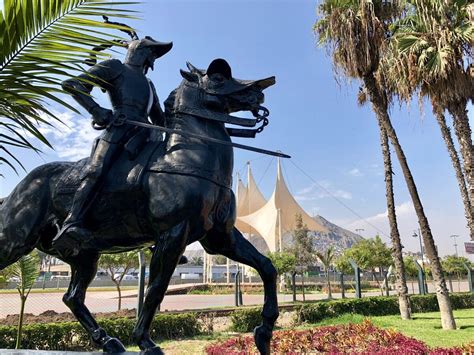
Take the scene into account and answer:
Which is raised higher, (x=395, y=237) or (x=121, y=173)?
(x=395, y=237)

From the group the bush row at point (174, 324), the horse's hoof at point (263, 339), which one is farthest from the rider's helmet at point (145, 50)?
the bush row at point (174, 324)

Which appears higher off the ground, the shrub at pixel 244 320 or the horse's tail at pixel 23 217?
the horse's tail at pixel 23 217

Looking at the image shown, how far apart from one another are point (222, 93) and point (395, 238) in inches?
533

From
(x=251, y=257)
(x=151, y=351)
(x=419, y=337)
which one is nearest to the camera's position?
(x=151, y=351)

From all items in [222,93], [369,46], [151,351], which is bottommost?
[151,351]

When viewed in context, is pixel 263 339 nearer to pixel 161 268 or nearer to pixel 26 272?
pixel 161 268

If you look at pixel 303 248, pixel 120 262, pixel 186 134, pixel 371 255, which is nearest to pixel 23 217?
pixel 186 134

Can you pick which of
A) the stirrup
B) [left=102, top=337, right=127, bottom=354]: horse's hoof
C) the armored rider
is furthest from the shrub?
the stirrup

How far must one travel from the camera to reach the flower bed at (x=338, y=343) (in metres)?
6.99

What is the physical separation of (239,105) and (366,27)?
11.7 m

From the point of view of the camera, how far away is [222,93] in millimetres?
3230

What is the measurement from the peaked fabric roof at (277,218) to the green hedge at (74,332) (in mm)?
44028

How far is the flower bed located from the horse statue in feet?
13.8

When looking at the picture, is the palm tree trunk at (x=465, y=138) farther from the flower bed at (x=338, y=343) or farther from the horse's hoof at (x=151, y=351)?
the horse's hoof at (x=151, y=351)
